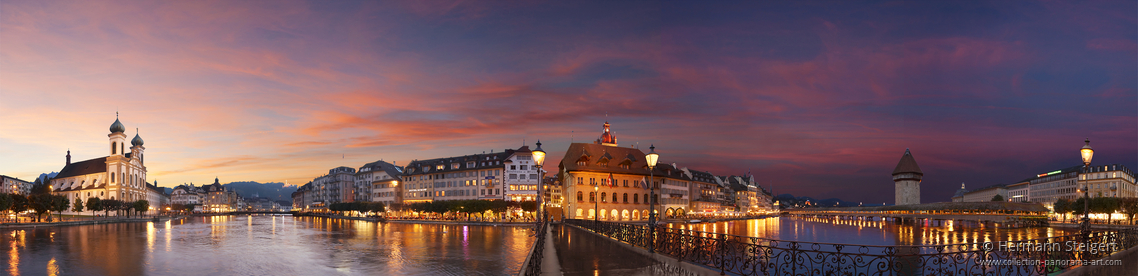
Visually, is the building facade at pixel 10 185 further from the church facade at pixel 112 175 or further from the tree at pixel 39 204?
the tree at pixel 39 204

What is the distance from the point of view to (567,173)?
314 ft

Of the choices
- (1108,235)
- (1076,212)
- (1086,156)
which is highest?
(1086,156)

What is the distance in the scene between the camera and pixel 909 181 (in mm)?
162750

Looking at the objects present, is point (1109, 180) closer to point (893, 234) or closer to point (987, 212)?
point (987, 212)

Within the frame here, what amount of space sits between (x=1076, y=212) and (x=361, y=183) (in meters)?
162

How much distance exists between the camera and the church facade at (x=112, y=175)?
5448 inches

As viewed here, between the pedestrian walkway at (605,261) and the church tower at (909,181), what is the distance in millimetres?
155565

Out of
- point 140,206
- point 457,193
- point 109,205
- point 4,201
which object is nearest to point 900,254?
point 4,201

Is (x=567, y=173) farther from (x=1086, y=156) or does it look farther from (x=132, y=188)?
(x=132, y=188)

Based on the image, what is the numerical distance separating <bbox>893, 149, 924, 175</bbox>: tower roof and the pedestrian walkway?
156 metres

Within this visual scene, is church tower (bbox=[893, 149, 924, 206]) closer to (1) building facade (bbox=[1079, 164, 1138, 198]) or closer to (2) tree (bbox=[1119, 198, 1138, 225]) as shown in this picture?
(1) building facade (bbox=[1079, 164, 1138, 198])

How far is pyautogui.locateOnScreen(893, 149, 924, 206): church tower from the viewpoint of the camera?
534 ft

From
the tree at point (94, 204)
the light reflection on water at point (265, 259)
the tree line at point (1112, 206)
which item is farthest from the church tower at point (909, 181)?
the tree at point (94, 204)

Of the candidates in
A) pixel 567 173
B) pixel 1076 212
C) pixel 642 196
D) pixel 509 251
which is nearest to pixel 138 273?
pixel 509 251
